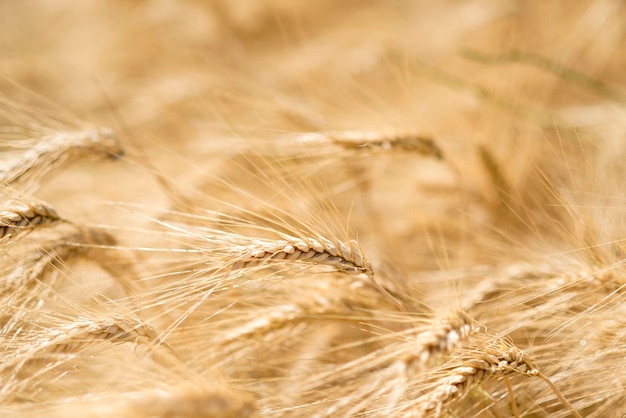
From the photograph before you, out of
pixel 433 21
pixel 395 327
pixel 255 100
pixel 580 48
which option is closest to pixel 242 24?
pixel 433 21

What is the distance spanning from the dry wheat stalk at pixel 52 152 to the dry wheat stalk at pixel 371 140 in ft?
1.15

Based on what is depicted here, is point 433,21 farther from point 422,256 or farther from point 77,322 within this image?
point 77,322

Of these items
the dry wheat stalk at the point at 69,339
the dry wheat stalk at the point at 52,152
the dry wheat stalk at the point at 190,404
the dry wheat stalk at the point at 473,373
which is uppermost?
the dry wheat stalk at the point at 52,152

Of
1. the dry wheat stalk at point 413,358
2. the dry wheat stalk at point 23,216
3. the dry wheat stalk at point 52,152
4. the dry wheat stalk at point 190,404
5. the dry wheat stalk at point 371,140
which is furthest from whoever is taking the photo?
the dry wheat stalk at point 371,140

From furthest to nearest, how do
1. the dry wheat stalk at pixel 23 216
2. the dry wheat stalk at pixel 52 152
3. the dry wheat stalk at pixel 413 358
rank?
the dry wheat stalk at pixel 52 152
the dry wheat stalk at pixel 23 216
the dry wheat stalk at pixel 413 358

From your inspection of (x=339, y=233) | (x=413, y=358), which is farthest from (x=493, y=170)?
(x=413, y=358)

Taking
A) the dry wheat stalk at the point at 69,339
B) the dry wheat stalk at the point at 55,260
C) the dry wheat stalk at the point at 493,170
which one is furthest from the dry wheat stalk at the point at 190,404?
the dry wheat stalk at the point at 493,170

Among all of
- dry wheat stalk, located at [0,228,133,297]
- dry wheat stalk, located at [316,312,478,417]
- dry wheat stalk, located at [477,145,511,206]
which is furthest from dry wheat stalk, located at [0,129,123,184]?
dry wheat stalk, located at [477,145,511,206]

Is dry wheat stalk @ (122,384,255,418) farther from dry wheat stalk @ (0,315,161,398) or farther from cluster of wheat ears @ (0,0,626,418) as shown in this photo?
dry wheat stalk @ (0,315,161,398)

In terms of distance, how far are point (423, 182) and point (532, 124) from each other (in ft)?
0.85

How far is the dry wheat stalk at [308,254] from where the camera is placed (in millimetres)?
612

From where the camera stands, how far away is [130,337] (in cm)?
62

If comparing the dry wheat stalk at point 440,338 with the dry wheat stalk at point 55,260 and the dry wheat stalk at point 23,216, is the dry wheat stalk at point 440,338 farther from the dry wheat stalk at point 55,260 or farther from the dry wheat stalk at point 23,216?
the dry wheat stalk at point 23,216

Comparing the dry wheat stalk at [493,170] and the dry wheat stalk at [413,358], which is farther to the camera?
the dry wheat stalk at [493,170]
